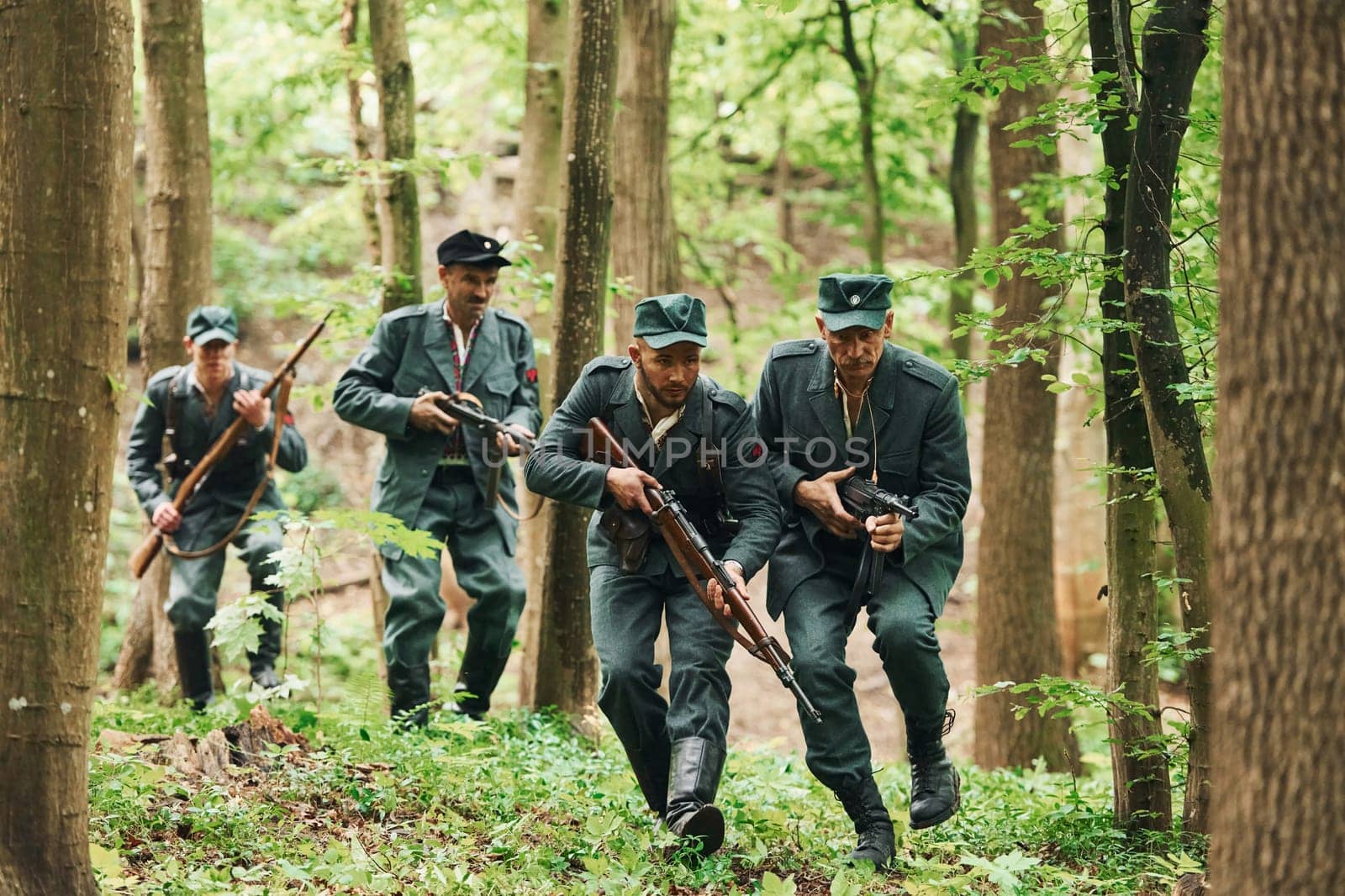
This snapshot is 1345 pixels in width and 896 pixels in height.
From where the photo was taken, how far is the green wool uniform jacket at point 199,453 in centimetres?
838

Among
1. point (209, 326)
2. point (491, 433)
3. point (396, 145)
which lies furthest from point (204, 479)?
point (396, 145)

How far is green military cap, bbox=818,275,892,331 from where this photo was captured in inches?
209

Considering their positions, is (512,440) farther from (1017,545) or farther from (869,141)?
(869,141)

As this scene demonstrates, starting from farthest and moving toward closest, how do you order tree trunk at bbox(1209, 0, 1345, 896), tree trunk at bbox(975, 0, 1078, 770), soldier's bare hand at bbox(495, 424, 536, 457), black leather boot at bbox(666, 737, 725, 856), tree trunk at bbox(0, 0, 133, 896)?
tree trunk at bbox(975, 0, 1078, 770) < soldier's bare hand at bbox(495, 424, 536, 457) < black leather boot at bbox(666, 737, 725, 856) < tree trunk at bbox(0, 0, 133, 896) < tree trunk at bbox(1209, 0, 1345, 896)

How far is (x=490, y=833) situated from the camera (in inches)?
208

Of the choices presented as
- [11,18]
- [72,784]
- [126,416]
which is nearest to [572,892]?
[72,784]

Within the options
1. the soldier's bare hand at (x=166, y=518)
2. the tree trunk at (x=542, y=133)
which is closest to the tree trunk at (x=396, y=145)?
the tree trunk at (x=542, y=133)

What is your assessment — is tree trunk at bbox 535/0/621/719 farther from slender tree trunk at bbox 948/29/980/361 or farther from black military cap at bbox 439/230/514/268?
slender tree trunk at bbox 948/29/980/361

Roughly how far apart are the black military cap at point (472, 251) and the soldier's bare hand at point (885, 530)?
2953 mm

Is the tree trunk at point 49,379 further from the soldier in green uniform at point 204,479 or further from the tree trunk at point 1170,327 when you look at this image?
the soldier in green uniform at point 204,479

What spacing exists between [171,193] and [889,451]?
6222 millimetres

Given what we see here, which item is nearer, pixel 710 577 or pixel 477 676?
pixel 710 577

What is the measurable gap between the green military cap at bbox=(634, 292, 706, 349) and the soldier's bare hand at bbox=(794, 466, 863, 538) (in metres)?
0.78

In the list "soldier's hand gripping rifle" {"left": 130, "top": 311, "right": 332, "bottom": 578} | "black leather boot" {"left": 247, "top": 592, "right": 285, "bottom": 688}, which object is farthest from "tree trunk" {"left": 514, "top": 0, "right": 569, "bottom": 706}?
"soldier's hand gripping rifle" {"left": 130, "top": 311, "right": 332, "bottom": 578}
